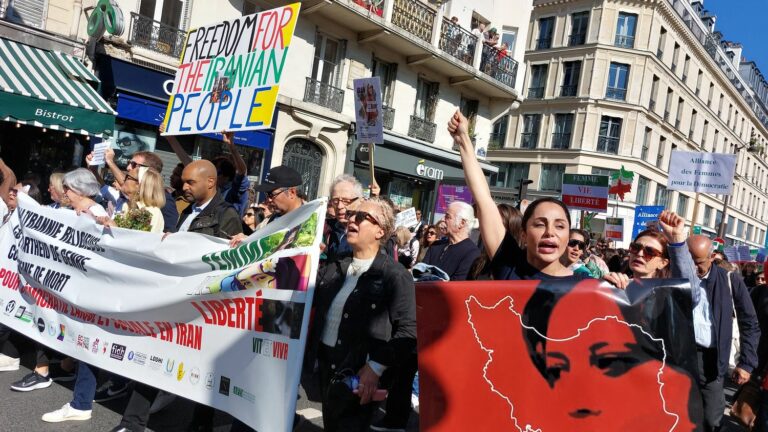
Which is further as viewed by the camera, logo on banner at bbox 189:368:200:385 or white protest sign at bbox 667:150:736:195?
white protest sign at bbox 667:150:736:195

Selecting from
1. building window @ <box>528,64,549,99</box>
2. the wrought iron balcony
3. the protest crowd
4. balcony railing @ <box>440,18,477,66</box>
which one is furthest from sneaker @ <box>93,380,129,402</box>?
building window @ <box>528,64,549,99</box>

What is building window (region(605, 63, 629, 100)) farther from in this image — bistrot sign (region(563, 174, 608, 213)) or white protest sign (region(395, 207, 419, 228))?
white protest sign (region(395, 207, 419, 228))

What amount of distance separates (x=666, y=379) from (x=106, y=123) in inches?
410

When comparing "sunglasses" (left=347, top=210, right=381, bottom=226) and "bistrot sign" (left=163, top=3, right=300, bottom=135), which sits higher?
"bistrot sign" (left=163, top=3, right=300, bottom=135)

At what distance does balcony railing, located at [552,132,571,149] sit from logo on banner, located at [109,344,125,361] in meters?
31.7

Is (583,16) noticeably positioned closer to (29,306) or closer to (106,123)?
(106,123)

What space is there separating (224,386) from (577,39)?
34.1 m

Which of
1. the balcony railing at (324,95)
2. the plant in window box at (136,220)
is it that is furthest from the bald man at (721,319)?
the balcony railing at (324,95)

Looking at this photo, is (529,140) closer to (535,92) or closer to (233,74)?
(535,92)

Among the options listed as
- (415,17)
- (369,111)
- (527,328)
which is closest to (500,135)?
(415,17)

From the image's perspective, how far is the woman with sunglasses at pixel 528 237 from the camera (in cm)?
263

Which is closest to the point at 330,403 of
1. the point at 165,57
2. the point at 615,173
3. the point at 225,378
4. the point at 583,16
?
the point at 225,378

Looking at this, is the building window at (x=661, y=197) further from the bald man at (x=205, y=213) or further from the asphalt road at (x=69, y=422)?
the bald man at (x=205, y=213)

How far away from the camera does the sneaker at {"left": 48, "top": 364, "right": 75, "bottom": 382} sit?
4848 mm
